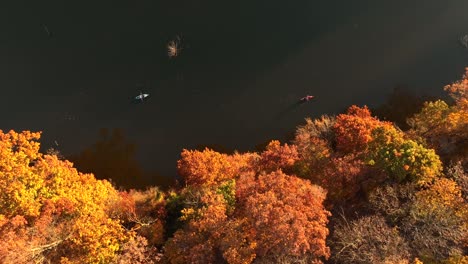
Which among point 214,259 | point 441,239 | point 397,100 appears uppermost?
point 397,100

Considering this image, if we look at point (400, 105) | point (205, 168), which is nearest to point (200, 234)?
point (205, 168)

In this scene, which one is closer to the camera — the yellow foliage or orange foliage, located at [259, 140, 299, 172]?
the yellow foliage

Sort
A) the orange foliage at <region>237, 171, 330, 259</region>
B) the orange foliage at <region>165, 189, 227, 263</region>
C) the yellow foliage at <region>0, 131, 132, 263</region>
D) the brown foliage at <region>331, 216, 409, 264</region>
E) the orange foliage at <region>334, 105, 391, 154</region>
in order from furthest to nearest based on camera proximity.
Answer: the orange foliage at <region>334, 105, 391, 154</region>, the yellow foliage at <region>0, 131, 132, 263</region>, the orange foliage at <region>165, 189, 227, 263</region>, the brown foliage at <region>331, 216, 409, 264</region>, the orange foliage at <region>237, 171, 330, 259</region>

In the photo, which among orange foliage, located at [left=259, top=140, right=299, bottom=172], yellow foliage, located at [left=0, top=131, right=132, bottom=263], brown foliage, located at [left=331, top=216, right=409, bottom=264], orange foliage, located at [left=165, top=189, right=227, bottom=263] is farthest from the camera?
orange foliage, located at [left=259, top=140, right=299, bottom=172]

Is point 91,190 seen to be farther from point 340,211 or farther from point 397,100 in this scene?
point 397,100

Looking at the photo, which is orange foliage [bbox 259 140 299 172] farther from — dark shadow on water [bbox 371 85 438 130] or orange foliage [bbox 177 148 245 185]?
dark shadow on water [bbox 371 85 438 130]

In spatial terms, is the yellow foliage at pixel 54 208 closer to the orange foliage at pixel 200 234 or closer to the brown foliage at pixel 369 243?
the orange foliage at pixel 200 234

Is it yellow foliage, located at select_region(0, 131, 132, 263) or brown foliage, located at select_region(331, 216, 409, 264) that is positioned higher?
yellow foliage, located at select_region(0, 131, 132, 263)

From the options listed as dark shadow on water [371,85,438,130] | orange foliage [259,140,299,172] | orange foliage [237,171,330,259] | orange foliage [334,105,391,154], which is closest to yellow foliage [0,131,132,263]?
orange foliage [237,171,330,259]

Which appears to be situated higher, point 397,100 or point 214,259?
point 397,100

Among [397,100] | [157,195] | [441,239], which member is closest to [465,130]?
[397,100]

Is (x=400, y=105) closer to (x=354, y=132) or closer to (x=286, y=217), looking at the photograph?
(x=354, y=132)
